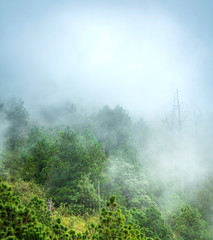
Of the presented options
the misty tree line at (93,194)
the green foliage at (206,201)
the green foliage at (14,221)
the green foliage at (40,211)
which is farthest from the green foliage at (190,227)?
the green foliage at (14,221)

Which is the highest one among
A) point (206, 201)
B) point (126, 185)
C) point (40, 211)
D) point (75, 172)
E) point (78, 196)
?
point (75, 172)

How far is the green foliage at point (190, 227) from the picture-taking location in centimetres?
976

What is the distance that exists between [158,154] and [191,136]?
692 centimetres

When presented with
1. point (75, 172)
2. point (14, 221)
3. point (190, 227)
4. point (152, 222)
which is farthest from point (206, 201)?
point (14, 221)

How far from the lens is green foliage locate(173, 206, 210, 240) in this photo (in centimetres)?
976

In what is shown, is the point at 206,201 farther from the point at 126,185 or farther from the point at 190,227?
the point at 126,185

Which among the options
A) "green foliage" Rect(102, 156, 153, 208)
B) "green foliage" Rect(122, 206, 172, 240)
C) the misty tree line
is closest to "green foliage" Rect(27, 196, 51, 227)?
the misty tree line

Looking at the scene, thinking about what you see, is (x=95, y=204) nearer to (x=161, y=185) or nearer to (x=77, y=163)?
(x=77, y=163)

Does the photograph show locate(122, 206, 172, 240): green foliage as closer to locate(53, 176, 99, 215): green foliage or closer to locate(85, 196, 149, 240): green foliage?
locate(85, 196, 149, 240): green foliage

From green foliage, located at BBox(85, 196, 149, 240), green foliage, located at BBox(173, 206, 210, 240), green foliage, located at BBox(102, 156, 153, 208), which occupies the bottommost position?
green foliage, located at BBox(173, 206, 210, 240)

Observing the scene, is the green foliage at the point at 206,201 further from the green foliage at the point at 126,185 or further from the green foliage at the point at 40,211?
the green foliage at the point at 40,211

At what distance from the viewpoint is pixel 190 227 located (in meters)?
9.95

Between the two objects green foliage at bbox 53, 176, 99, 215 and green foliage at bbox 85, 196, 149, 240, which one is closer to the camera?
green foliage at bbox 85, 196, 149, 240

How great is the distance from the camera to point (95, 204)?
41.2 ft
